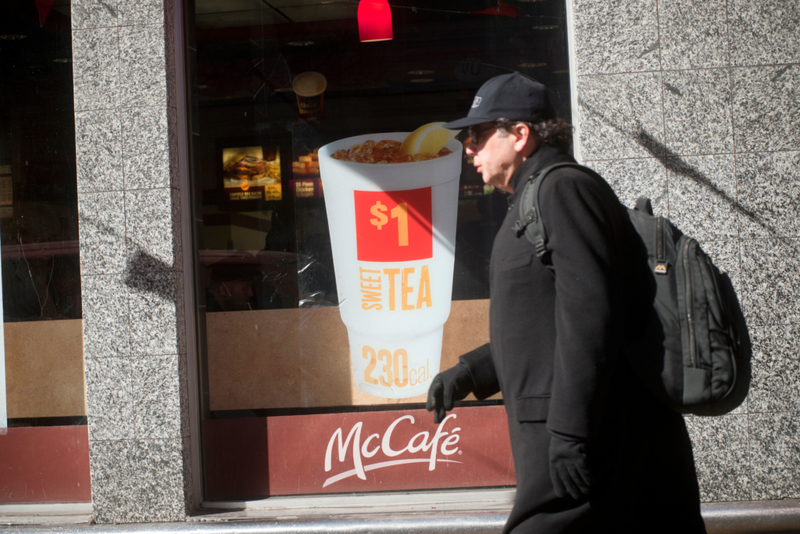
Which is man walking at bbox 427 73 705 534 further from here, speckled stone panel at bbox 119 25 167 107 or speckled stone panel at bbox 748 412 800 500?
speckled stone panel at bbox 119 25 167 107

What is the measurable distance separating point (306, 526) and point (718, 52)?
3.49 meters

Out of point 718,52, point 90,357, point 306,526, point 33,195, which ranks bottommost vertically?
point 306,526

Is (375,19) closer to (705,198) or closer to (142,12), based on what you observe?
(142,12)

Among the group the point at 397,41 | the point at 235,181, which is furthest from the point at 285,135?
the point at 397,41

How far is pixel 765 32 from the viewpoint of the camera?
3.58 m

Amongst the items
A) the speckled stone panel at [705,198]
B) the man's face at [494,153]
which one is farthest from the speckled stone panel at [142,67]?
the speckled stone panel at [705,198]

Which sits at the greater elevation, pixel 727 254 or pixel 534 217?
pixel 534 217

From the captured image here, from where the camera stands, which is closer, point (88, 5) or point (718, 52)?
point (718, 52)

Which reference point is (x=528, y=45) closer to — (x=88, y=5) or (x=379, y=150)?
(x=379, y=150)

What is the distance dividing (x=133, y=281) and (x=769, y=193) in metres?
3.62

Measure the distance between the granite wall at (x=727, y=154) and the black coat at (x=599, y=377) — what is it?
75.5 inches

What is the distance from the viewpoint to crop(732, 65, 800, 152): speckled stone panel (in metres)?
3.56

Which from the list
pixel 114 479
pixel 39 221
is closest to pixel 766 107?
pixel 114 479

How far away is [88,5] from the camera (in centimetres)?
382
